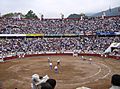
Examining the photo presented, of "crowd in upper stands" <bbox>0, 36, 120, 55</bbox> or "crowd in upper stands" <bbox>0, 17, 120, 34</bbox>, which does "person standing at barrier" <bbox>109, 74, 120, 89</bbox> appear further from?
"crowd in upper stands" <bbox>0, 17, 120, 34</bbox>

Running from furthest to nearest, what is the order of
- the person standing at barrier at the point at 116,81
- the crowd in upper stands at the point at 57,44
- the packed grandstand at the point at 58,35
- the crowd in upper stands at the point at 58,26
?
1. the crowd in upper stands at the point at 58,26
2. the packed grandstand at the point at 58,35
3. the crowd in upper stands at the point at 57,44
4. the person standing at barrier at the point at 116,81

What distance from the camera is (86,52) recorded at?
52812 mm

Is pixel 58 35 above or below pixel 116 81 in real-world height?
below

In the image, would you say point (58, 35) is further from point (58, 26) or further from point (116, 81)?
point (116, 81)

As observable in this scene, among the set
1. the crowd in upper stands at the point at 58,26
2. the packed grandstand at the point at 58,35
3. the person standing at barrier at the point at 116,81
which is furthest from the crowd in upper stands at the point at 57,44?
the person standing at barrier at the point at 116,81

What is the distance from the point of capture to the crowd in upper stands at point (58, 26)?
6266 centimetres

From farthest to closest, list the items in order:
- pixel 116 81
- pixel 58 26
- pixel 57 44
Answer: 1. pixel 58 26
2. pixel 57 44
3. pixel 116 81

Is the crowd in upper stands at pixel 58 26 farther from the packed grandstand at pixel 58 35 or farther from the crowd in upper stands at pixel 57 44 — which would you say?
the crowd in upper stands at pixel 57 44

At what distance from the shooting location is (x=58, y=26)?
67.1 m

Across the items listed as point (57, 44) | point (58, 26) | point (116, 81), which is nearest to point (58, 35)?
point (58, 26)

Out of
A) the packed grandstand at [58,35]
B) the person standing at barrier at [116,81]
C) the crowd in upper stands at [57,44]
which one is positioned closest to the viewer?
the person standing at barrier at [116,81]

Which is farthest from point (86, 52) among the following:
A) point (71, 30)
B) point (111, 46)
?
point (71, 30)

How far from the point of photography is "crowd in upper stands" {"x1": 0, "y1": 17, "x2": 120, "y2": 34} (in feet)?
206

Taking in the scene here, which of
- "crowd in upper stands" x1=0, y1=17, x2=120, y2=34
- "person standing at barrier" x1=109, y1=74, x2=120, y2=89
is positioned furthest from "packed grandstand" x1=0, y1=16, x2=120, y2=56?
"person standing at barrier" x1=109, y1=74, x2=120, y2=89
